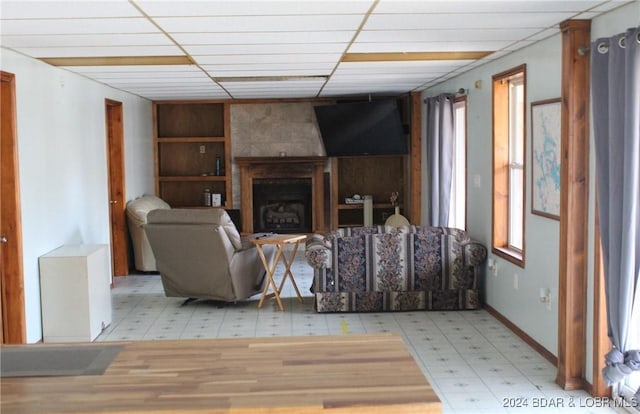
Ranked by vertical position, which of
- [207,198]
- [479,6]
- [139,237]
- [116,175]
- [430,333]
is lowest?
[430,333]

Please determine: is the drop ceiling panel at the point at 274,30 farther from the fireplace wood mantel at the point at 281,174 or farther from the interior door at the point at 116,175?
the fireplace wood mantel at the point at 281,174

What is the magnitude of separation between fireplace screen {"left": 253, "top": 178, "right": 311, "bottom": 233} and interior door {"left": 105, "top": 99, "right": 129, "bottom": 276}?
91.7 inches

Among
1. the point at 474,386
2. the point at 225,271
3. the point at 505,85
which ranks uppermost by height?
the point at 505,85

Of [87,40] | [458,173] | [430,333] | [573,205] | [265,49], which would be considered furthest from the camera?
[458,173]

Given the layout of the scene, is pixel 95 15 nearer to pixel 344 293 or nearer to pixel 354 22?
pixel 354 22

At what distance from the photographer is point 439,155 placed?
7.37 metres

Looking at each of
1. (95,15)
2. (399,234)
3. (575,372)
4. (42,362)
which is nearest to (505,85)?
(399,234)

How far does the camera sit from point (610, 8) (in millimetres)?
3621

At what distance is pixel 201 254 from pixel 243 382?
412 cm

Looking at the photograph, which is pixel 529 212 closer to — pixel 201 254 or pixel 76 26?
pixel 201 254

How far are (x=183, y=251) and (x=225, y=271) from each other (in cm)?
41

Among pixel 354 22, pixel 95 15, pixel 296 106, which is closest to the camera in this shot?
pixel 95 15

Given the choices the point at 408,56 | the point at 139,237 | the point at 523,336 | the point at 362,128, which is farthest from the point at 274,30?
the point at 362,128

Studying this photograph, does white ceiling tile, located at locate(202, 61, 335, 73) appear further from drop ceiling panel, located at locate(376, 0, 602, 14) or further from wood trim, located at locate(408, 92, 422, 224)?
wood trim, located at locate(408, 92, 422, 224)
